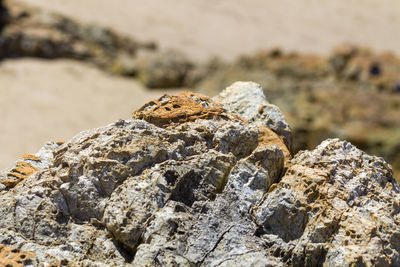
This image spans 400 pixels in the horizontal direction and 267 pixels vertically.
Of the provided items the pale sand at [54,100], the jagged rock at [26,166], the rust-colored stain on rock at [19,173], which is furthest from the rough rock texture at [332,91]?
the rust-colored stain on rock at [19,173]

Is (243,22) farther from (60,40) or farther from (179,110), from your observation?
(179,110)

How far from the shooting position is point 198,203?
3664 millimetres

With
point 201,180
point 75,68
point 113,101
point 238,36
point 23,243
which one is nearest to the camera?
point 23,243

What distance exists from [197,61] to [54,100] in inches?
186

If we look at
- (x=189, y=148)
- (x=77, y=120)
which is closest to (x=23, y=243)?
(x=189, y=148)

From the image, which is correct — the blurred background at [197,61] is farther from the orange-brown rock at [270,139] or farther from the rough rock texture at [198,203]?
the rough rock texture at [198,203]

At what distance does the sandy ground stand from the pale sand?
2.64m

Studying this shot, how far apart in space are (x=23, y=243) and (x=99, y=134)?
78cm

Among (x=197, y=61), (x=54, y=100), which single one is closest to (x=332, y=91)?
(x=197, y=61)

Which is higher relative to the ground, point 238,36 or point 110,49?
point 238,36

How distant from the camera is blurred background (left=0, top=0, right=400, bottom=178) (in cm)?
1343

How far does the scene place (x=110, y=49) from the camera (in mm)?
19406

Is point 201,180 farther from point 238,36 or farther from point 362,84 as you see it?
point 238,36

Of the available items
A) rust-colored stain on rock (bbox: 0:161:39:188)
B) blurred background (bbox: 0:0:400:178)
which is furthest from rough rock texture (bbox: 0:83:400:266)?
blurred background (bbox: 0:0:400:178)
